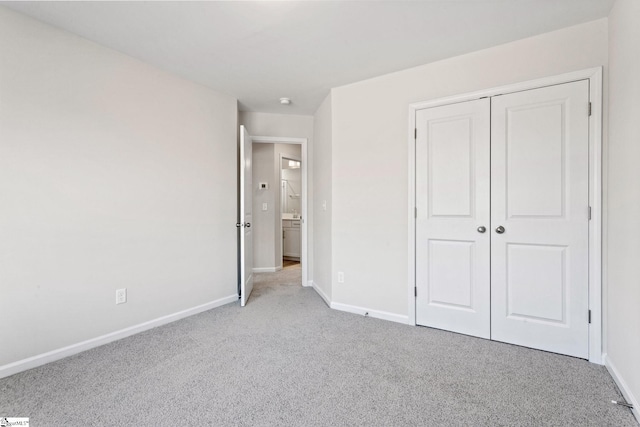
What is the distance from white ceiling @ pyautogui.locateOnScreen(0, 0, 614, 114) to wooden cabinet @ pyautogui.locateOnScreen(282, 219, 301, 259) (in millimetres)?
3731

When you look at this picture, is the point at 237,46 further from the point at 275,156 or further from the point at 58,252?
the point at 275,156

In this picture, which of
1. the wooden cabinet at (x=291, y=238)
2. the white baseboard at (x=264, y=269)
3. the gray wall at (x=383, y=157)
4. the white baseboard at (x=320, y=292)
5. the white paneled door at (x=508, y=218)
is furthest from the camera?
the wooden cabinet at (x=291, y=238)

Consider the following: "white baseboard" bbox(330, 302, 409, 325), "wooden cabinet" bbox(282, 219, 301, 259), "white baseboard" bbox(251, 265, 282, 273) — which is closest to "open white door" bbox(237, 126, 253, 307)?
"white baseboard" bbox(330, 302, 409, 325)

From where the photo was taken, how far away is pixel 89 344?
2264 millimetres

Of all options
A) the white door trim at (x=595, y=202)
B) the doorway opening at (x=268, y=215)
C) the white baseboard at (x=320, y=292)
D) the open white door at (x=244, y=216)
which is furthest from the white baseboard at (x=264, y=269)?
the white door trim at (x=595, y=202)

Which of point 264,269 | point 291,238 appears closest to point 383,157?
point 264,269

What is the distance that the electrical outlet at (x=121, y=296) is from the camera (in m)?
2.45

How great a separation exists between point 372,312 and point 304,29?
8.29 feet

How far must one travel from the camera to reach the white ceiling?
1879 millimetres

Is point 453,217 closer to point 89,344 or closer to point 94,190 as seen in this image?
point 94,190

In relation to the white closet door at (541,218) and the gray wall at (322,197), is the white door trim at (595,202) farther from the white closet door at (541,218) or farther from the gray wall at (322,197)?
the gray wall at (322,197)

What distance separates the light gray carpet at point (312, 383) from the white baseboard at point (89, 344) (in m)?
0.07

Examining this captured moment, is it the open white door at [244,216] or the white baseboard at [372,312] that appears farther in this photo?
the open white door at [244,216]

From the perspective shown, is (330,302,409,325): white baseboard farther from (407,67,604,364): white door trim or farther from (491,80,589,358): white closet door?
(407,67,604,364): white door trim
